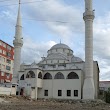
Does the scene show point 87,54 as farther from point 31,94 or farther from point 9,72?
point 9,72

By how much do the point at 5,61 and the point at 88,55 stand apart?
30.3 m

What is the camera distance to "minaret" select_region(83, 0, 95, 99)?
43.8 metres

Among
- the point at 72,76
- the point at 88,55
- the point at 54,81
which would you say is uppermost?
the point at 88,55

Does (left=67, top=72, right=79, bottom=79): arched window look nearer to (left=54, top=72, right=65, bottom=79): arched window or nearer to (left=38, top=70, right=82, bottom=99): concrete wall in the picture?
(left=38, top=70, right=82, bottom=99): concrete wall

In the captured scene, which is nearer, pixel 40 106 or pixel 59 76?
pixel 40 106

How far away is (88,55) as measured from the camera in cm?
4459

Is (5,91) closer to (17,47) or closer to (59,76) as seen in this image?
(59,76)

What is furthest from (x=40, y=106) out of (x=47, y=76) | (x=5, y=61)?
(x=5, y=61)

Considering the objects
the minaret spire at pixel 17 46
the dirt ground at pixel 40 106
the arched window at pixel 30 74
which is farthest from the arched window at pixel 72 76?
the dirt ground at pixel 40 106

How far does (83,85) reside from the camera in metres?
44.9

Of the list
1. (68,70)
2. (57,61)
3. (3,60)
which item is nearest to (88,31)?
(68,70)

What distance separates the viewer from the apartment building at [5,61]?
64.6 metres

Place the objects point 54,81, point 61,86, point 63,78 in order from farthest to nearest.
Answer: point 54,81
point 63,78
point 61,86

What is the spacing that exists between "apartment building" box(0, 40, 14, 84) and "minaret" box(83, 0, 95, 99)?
27.3 m
